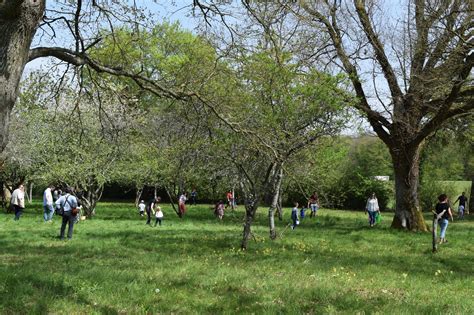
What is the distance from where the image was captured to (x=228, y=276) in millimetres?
8758

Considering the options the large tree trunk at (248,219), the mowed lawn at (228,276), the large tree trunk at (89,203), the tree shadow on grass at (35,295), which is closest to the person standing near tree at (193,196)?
the large tree trunk at (89,203)

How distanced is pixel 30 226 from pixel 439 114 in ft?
49.8

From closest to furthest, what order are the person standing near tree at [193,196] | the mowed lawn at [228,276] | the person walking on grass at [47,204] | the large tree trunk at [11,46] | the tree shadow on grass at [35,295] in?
the large tree trunk at [11,46] → the tree shadow on grass at [35,295] → the mowed lawn at [228,276] → the person walking on grass at [47,204] → the person standing near tree at [193,196]

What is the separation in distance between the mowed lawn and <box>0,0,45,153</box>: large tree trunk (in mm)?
2770

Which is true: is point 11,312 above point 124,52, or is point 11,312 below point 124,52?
below

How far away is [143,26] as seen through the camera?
7898mm

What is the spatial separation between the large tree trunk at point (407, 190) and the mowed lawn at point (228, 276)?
4.24 metres

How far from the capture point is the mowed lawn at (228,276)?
6738 mm

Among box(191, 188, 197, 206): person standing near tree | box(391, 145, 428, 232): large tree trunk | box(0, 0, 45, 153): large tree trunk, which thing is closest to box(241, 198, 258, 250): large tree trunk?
box(0, 0, 45, 153): large tree trunk

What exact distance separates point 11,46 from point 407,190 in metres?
17.5

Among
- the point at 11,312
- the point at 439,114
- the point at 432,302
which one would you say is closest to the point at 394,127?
the point at 439,114

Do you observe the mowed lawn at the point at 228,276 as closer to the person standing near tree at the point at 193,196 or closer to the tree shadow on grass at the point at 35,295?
the tree shadow on grass at the point at 35,295

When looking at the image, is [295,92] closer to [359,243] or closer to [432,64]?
[359,243]

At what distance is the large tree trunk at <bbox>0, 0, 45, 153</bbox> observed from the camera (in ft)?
15.5
